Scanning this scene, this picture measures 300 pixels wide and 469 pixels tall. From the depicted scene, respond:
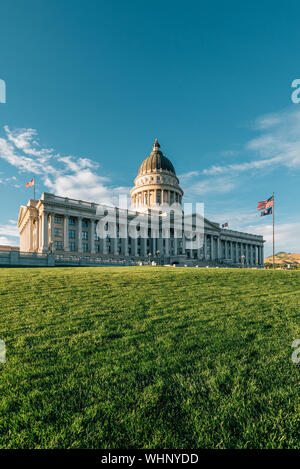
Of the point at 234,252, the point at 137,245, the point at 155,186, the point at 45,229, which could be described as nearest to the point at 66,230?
the point at 45,229

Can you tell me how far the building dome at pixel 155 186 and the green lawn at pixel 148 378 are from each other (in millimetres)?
85678

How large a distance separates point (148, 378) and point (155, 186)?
305 ft

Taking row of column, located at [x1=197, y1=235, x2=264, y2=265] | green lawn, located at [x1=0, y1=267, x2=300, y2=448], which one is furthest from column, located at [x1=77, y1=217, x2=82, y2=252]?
green lawn, located at [x1=0, y1=267, x2=300, y2=448]

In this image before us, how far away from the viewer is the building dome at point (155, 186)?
9550 centimetres

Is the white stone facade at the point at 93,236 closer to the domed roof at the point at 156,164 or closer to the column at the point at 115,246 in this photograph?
the column at the point at 115,246

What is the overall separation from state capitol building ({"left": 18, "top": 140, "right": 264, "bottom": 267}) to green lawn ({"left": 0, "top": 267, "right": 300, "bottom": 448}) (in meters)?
35.2

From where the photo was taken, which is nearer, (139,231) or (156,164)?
(139,231)

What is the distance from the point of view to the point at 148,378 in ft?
15.0

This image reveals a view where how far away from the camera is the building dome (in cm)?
9550

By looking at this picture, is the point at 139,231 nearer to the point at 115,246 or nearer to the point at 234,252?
the point at 115,246
